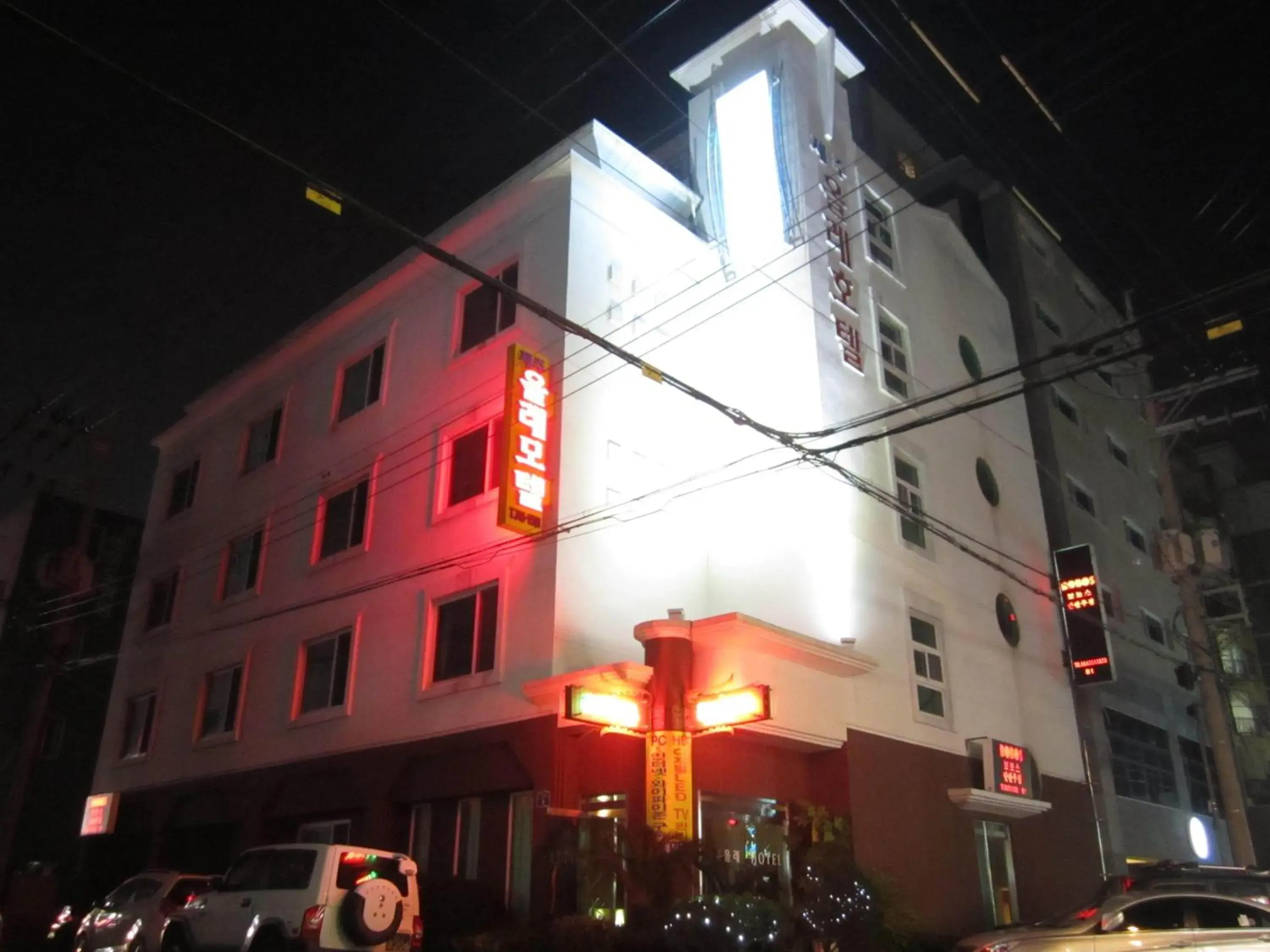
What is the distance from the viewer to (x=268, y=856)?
40.0 feet

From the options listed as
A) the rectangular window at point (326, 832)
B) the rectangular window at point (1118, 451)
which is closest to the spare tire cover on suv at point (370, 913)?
the rectangular window at point (326, 832)

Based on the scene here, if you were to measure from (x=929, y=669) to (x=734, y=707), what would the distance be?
6.31 meters

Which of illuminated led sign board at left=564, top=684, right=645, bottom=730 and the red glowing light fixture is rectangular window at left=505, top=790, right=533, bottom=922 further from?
the red glowing light fixture

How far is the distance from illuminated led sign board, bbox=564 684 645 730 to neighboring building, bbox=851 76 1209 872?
12.9 m

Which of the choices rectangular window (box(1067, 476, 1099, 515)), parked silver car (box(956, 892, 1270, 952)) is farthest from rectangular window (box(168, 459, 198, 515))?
rectangular window (box(1067, 476, 1099, 515))

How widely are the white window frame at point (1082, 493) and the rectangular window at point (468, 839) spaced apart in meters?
16.6

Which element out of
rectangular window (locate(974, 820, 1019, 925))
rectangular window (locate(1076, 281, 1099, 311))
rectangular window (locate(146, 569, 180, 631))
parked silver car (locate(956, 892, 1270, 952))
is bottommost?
parked silver car (locate(956, 892, 1270, 952))

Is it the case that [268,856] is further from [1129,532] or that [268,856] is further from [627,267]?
[1129,532]

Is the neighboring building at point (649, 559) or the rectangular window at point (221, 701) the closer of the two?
the neighboring building at point (649, 559)

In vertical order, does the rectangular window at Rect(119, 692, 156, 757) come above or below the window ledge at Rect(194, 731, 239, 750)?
above

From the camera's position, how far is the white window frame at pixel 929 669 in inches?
672

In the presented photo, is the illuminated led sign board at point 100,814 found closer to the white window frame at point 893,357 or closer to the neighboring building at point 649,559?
the neighboring building at point 649,559

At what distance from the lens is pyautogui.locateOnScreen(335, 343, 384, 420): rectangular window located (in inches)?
848

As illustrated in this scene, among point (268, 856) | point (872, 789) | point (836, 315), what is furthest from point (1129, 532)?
point (268, 856)
